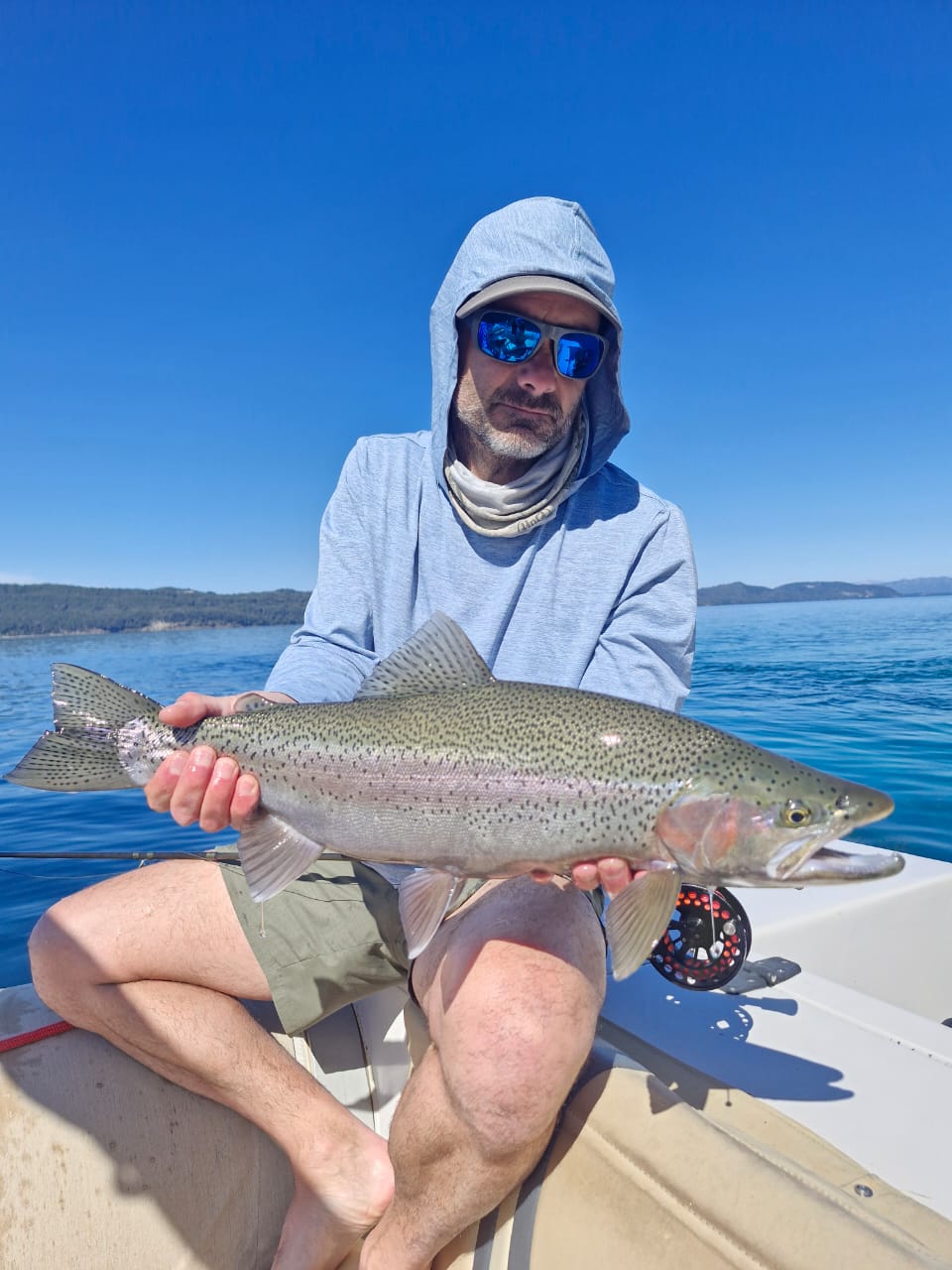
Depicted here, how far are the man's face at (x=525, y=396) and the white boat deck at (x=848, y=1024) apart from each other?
8.15ft

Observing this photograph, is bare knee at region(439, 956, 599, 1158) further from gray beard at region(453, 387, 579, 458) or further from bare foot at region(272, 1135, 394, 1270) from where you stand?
gray beard at region(453, 387, 579, 458)

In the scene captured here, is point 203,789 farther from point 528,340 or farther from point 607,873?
point 528,340

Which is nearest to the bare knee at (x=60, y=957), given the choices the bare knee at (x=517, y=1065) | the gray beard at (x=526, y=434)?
the bare knee at (x=517, y=1065)

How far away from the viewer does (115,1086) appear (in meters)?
3.19

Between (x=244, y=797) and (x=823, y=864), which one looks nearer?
(x=823, y=864)

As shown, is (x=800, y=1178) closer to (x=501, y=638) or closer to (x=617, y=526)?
(x=501, y=638)

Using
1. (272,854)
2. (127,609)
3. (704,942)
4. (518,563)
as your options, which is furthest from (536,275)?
(127,609)

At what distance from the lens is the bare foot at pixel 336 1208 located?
2885 millimetres

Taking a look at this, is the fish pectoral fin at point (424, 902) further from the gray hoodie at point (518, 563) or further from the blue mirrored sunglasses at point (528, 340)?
the blue mirrored sunglasses at point (528, 340)

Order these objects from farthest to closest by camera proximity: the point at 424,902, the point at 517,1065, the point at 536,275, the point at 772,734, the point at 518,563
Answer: the point at 772,734 < the point at 518,563 < the point at 536,275 < the point at 424,902 < the point at 517,1065

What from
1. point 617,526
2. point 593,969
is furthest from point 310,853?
point 617,526

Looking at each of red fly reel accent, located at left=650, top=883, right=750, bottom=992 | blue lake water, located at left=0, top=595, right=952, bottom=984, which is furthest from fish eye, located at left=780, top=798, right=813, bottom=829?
blue lake water, located at left=0, top=595, right=952, bottom=984

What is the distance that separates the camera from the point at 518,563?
12.5ft

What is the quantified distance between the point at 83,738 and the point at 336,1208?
1897 millimetres
